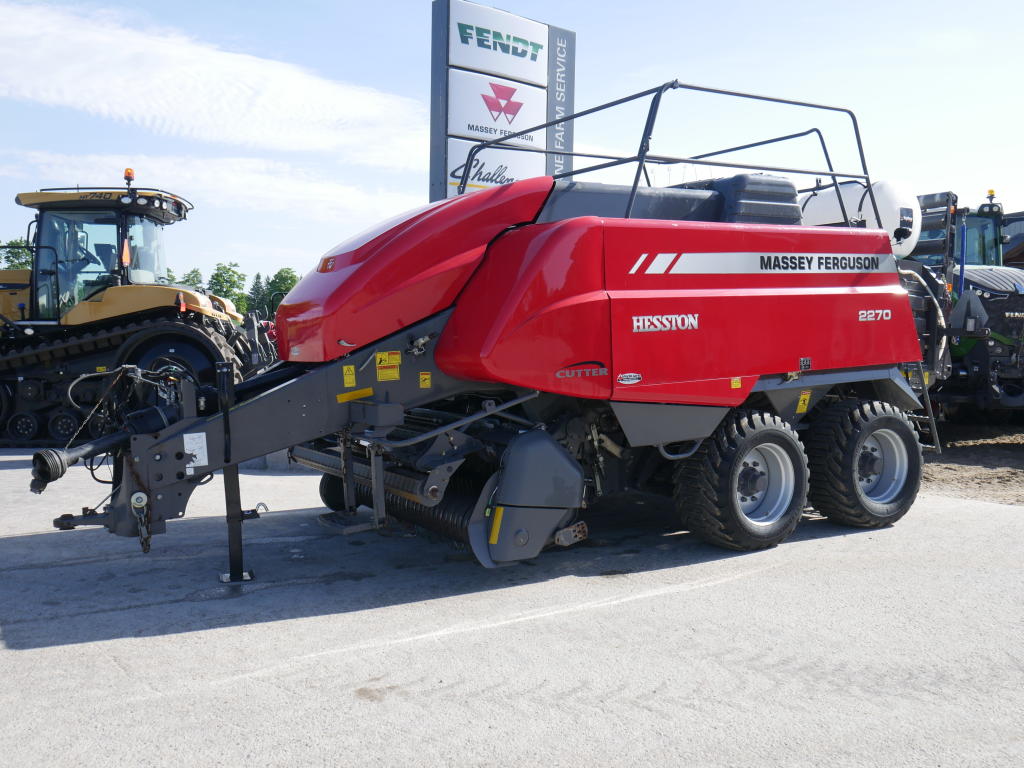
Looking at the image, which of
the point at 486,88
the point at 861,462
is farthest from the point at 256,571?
the point at 486,88

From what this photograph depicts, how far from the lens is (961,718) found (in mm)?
3217

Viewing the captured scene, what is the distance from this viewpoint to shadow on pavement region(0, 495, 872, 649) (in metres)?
4.31

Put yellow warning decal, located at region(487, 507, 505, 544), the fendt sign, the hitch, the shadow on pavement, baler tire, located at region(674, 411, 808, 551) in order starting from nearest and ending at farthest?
the shadow on pavement
the hitch
yellow warning decal, located at region(487, 507, 505, 544)
baler tire, located at region(674, 411, 808, 551)
the fendt sign

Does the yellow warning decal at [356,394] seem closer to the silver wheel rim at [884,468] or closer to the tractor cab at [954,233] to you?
the silver wheel rim at [884,468]

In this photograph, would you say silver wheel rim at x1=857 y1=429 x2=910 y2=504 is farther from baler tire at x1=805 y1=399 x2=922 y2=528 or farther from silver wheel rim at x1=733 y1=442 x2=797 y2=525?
silver wheel rim at x1=733 y1=442 x2=797 y2=525

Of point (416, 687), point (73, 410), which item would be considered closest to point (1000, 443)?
point (416, 687)

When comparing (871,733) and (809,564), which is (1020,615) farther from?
(871,733)

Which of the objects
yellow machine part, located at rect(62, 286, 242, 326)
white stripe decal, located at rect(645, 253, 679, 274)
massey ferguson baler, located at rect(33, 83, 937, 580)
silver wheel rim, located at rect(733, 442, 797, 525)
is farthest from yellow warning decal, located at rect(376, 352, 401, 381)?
yellow machine part, located at rect(62, 286, 242, 326)

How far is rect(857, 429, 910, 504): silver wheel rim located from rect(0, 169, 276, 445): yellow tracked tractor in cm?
794

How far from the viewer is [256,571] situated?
5145 millimetres

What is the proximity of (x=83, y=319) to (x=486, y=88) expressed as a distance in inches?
242

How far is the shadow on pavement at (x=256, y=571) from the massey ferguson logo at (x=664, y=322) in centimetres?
144

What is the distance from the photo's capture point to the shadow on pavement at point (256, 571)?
4312 millimetres

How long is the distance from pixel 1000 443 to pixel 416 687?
9.33 m
